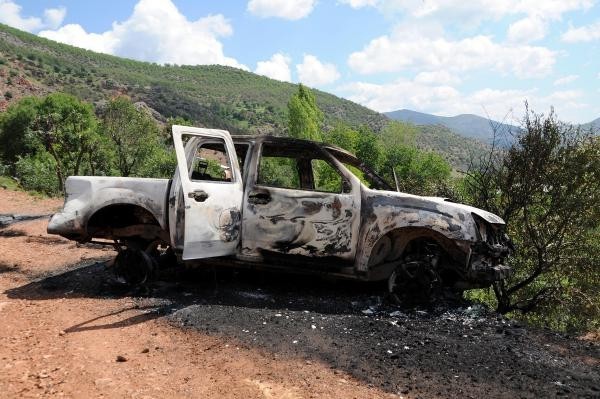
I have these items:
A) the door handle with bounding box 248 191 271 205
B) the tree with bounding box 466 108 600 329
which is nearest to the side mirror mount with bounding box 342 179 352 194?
the door handle with bounding box 248 191 271 205

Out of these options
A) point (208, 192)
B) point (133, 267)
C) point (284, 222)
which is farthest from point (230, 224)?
point (133, 267)

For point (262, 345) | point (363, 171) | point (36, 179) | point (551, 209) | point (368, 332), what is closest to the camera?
point (262, 345)

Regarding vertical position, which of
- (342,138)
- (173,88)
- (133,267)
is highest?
(173,88)

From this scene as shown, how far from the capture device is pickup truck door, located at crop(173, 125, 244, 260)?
17.6ft

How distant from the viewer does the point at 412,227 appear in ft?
18.1

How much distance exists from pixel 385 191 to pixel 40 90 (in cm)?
8900

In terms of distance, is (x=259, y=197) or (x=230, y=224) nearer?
(x=230, y=224)

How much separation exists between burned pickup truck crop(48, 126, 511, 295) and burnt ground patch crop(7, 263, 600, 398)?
410 mm

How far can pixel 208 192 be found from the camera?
5559 mm

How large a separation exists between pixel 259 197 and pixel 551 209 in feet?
24.0

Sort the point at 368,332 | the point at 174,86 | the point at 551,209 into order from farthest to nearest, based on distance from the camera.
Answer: the point at 174,86
the point at 551,209
the point at 368,332

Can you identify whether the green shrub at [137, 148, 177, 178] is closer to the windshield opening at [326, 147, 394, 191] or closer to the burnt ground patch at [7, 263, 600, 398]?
the burnt ground patch at [7, 263, 600, 398]

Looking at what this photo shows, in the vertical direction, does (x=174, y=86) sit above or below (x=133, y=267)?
above

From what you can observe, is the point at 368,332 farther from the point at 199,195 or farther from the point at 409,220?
the point at 199,195
